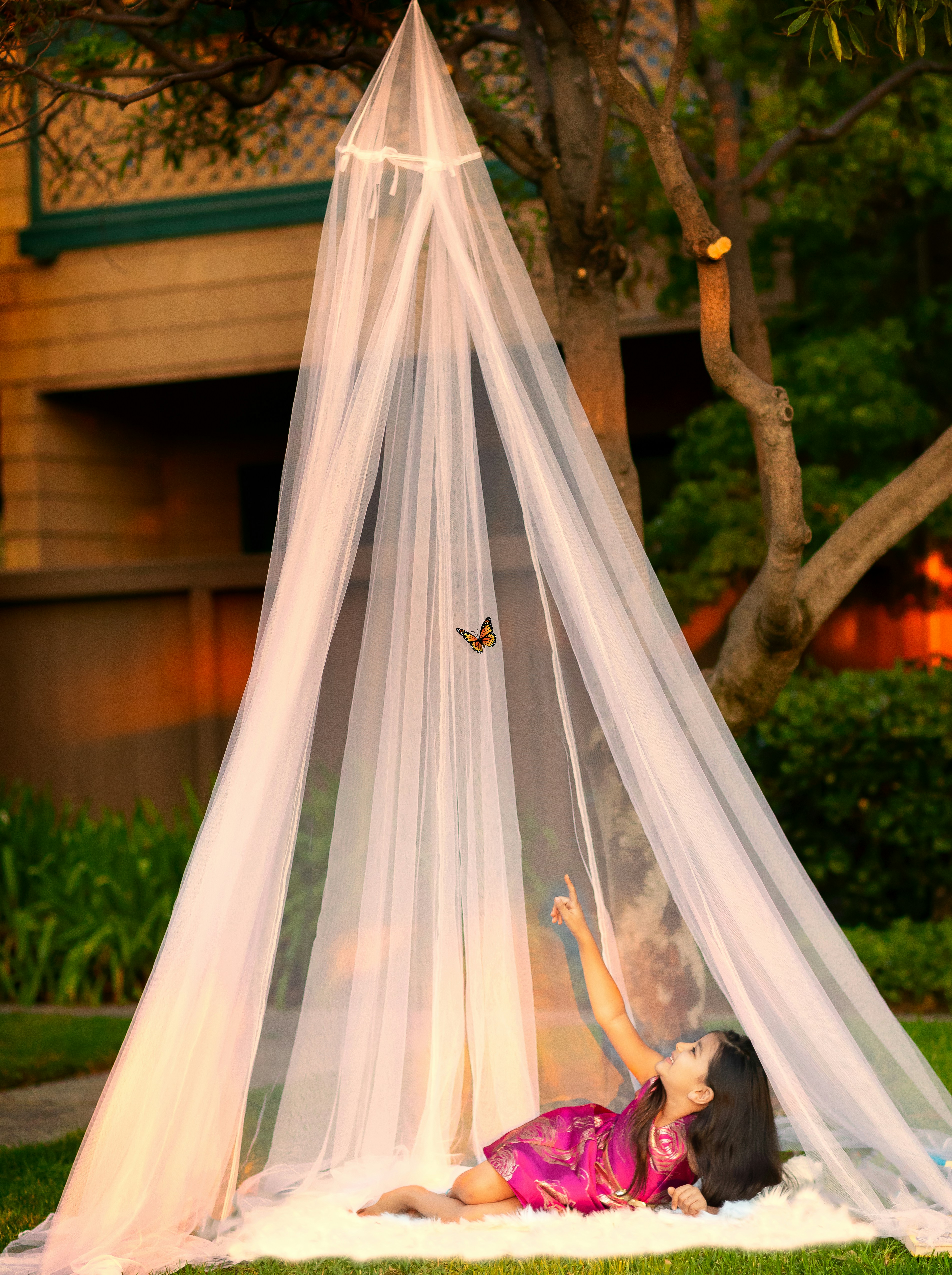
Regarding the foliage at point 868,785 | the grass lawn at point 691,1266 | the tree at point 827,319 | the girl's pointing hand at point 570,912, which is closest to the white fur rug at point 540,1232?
the grass lawn at point 691,1266

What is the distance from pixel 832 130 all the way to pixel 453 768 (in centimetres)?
316

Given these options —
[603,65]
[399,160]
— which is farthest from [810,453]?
[399,160]

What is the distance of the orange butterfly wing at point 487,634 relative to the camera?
3.13m

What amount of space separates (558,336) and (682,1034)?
5.12 m

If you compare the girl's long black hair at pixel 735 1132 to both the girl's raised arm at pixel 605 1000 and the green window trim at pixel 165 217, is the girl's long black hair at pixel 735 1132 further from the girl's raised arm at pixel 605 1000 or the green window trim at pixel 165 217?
the green window trim at pixel 165 217

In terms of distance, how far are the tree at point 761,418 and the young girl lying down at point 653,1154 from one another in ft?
4.56

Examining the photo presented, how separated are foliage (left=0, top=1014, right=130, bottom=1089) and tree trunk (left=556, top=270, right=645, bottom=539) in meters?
2.69

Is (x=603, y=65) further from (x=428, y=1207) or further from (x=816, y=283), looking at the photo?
(x=816, y=283)

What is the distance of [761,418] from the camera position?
11.9 ft

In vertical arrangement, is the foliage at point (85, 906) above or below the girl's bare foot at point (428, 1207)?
above

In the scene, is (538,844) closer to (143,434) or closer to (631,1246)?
(631,1246)

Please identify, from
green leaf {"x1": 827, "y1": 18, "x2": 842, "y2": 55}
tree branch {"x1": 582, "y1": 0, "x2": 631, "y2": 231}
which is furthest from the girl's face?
tree branch {"x1": 582, "y1": 0, "x2": 631, "y2": 231}

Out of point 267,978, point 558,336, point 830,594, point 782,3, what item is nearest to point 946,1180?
point 267,978

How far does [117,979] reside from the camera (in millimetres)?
5852
